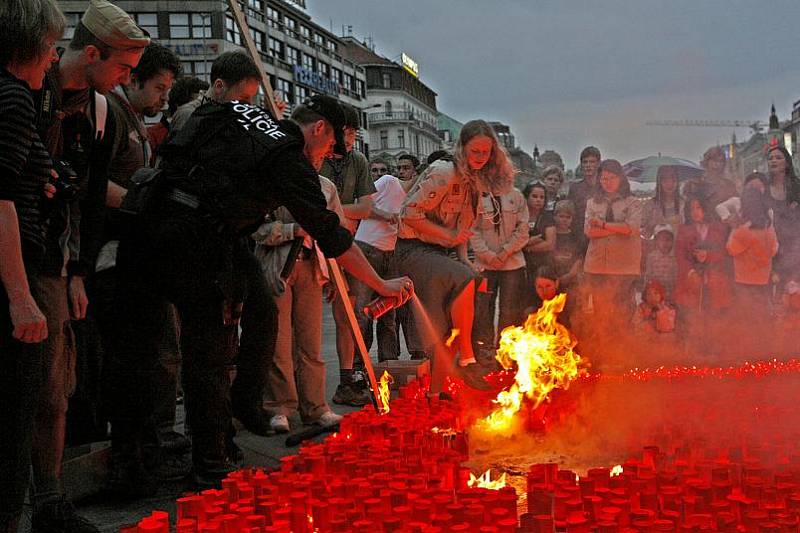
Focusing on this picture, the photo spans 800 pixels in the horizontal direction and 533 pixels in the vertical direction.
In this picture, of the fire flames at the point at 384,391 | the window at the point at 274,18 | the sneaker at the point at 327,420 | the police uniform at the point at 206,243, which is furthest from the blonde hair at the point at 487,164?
the window at the point at 274,18

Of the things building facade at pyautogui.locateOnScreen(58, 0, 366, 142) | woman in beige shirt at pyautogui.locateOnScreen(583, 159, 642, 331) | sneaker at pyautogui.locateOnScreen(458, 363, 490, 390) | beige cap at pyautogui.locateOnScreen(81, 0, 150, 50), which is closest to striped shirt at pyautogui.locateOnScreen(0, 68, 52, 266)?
beige cap at pyautogui.locateOnScreen(81, 0, 150, 50)

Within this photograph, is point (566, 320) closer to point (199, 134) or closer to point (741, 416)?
point (741, 416)

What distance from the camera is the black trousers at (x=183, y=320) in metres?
4.44

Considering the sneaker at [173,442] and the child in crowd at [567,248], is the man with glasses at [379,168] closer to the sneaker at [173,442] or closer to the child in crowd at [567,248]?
the child in crowd at [567,248]

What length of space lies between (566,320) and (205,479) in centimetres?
590

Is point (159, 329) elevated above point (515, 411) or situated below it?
above

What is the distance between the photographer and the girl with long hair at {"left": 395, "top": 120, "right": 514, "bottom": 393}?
6.84m

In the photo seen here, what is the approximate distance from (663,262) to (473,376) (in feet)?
14.1

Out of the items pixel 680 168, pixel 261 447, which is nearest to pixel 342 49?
pixel 680 168

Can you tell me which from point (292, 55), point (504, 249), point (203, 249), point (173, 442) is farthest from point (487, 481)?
point (292, 55)

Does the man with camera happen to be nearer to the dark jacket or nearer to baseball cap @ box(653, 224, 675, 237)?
the dark jacket

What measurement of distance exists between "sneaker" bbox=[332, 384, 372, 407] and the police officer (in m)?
2.65

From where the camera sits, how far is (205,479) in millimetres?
4496

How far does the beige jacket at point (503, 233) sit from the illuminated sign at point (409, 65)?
113106 millimetres
